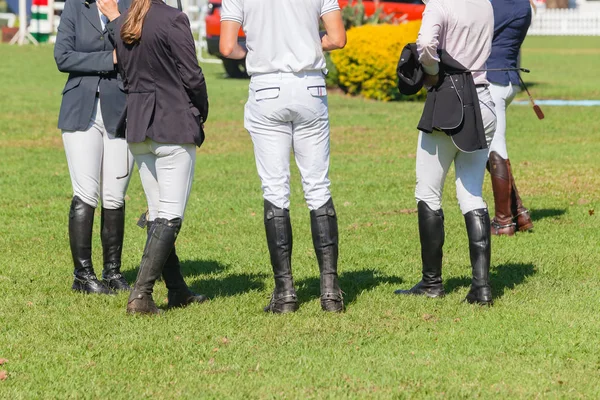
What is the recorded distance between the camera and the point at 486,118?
259 inches

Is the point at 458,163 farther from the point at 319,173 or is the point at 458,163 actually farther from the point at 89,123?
the point at 89,123

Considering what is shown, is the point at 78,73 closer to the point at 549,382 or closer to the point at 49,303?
the point at 49,303

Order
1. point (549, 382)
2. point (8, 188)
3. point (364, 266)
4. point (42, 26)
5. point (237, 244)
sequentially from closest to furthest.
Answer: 1. point (549, 382)
2. point (364, 266)
3. point (237, 244)
4. point (8, 188)
5. point (42, 26)

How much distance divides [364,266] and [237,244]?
53.9 inches

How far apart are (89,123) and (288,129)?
1.43m

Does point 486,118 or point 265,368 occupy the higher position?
point 486,118

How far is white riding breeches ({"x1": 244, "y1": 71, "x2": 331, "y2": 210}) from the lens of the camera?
242 inches

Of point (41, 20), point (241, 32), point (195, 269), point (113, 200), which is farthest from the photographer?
point (41, 20)

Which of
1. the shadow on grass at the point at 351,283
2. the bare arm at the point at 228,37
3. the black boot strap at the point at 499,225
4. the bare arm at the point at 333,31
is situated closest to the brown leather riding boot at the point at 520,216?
the black boot strap at the point at 499,225

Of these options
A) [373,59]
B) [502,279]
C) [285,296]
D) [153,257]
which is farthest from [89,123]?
[373,59]

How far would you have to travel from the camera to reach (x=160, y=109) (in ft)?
20.1

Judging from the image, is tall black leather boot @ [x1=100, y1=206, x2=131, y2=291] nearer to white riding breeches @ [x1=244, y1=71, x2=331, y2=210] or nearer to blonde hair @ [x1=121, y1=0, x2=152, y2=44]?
Result: white riding breeches @ [x1=244, y1=71, x2=331, y2=210]

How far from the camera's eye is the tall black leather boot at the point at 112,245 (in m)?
7.20

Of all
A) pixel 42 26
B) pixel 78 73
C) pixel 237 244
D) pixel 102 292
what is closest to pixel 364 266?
pixel 237 244
